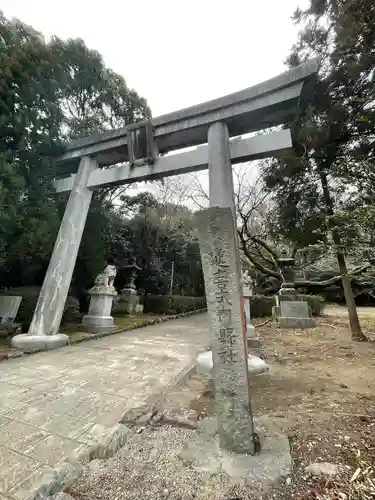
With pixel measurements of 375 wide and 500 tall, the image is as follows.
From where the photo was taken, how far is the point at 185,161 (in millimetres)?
5727

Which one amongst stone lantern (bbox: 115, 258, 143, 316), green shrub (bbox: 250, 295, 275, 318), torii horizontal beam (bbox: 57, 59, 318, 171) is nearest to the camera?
torii horizontal beam (bbox: 57, 59, 318, 171)

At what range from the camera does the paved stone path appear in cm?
196

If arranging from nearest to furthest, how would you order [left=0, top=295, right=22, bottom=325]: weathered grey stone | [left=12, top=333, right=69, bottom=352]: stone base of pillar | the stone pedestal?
1. [left=12, top=333, right=69, bottom=352]: stone base of pillar
2. [left=0, top=295, right=22, bottom=325]: weathered grey stone
3. the stone pedestal

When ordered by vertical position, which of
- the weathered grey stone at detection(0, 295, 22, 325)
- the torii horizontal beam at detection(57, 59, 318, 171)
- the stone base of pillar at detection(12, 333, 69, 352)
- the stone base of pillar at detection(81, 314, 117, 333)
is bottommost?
the stone base of pillar at detection(12, 333, 69, 352)

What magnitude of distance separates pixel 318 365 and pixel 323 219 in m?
3.74

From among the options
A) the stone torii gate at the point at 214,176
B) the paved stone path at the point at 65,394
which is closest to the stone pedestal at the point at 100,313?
the paved stone path at the point at 65,394

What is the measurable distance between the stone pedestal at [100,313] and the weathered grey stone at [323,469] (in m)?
6.78

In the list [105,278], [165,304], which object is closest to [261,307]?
[165,304]

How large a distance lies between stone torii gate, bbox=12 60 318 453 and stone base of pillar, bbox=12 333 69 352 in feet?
0.06

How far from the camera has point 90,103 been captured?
27.0 feet

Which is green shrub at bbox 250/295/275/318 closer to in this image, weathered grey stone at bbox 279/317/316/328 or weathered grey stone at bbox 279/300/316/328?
weathered grey stone at bbox 279/300/316/328

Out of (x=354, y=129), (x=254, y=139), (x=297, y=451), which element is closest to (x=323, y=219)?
(x=354, y=129)

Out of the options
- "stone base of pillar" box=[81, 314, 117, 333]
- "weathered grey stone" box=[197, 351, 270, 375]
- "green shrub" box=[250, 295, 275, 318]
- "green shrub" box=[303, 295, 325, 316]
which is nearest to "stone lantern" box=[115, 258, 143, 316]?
"stone base of pillar" box=[81, 314, 117, 333]

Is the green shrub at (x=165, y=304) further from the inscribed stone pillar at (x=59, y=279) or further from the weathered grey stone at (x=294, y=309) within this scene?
the inscribed stone pillar at (x=59, y=279)
